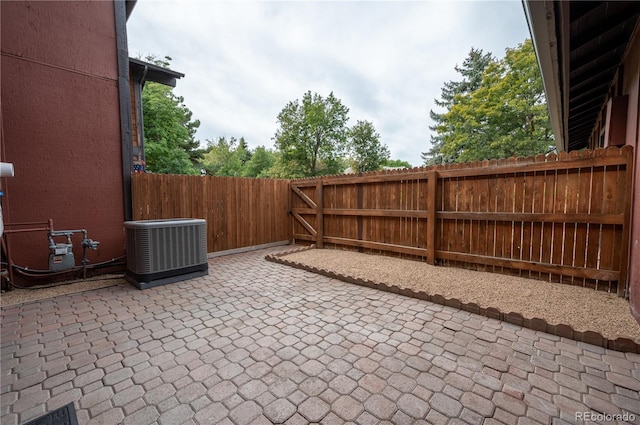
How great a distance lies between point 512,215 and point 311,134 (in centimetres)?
1716

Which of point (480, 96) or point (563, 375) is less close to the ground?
point (480, 96)

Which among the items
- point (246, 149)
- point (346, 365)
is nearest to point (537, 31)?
point (346, 365)

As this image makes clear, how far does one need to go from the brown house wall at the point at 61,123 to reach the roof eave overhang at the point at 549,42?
5455mm

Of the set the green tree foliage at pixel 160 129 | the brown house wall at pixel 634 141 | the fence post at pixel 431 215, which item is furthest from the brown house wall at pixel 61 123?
the green tree foliage at pixel 160 129

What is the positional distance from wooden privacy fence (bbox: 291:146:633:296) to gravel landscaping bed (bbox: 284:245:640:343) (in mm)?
261

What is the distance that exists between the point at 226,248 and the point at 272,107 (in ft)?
58.0

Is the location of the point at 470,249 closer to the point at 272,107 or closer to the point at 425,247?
the point at 425,247

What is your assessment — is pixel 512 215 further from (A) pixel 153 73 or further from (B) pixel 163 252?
(A) pixel 153 73

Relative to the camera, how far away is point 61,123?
3.81m

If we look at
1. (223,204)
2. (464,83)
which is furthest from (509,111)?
(223,204)

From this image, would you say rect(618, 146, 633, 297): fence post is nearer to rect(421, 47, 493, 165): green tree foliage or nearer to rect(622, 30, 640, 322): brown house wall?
rect(622, 30, 640, 322): brown house wall

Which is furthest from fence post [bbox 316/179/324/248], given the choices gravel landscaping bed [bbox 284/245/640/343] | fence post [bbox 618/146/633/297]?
fence post [bbox 618/146/633/297]

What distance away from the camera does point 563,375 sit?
5.60 ft

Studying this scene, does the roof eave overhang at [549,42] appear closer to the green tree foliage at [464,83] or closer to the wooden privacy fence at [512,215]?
the wooden privacy fence at [512,215]
